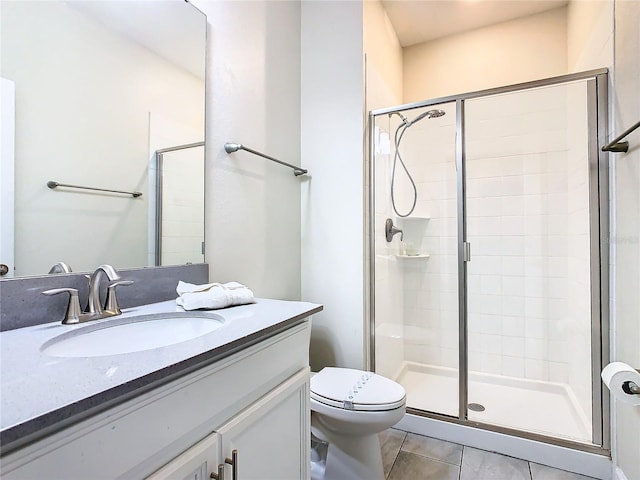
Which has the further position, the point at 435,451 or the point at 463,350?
the point at 463,350

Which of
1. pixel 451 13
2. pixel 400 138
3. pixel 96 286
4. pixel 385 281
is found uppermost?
pixel 451 13

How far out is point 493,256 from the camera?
7.70ft

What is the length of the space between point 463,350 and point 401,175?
1.23m

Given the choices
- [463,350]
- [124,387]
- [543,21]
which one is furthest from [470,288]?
[124,387]

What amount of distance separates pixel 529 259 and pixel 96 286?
96.7 inches

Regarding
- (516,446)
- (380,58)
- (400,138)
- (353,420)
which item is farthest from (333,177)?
(516,446)

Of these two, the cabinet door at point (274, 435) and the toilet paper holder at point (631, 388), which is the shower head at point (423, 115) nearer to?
the toilet paper holder at point (631, 388)

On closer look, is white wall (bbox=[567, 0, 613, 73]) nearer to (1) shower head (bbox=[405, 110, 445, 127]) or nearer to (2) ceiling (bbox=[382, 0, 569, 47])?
(2) ceiling (bbox=[382, 0, 569, 47])

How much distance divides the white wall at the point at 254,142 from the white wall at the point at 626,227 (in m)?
1.41

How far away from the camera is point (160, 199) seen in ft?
4.05

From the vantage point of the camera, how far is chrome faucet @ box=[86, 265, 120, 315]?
36.4 inches

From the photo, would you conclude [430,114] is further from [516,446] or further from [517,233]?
[516,446]

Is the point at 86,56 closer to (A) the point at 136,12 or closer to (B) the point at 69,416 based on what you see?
(A) the point at 136,12

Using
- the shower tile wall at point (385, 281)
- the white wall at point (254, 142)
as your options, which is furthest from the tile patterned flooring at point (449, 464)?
the white wall at point (254, 142)
